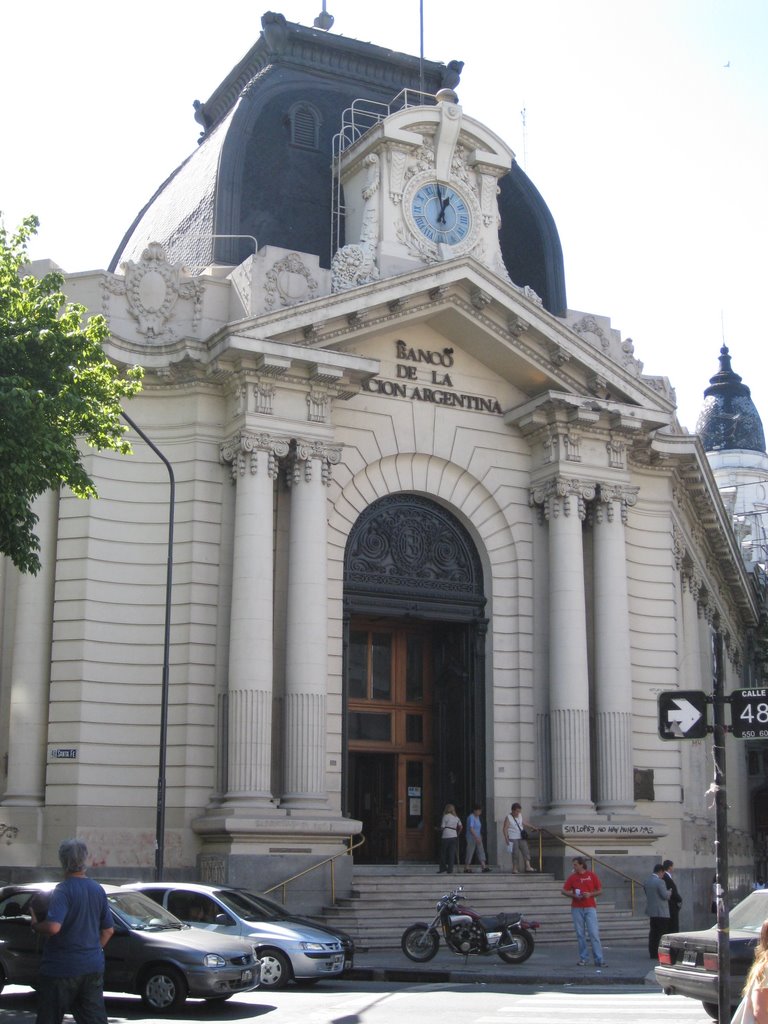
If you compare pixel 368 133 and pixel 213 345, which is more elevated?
pixel 368 133

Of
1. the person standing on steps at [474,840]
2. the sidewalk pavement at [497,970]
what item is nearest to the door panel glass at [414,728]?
the person standing on steps at [474,840]

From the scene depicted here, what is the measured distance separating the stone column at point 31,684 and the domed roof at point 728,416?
7040cm

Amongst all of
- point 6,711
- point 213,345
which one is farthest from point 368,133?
point 6,711

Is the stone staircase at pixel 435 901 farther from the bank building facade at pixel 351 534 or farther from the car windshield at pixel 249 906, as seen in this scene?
the car windshield at pixel 249 906

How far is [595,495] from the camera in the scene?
1304 inches

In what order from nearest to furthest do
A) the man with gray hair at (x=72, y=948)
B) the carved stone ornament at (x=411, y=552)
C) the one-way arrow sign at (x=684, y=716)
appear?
1. the man with gray hair at (x=72, y=948)
2. the one-way arrow sign at (x=684, y=716)
3. the carved stone ornament at (x=411, y=552)

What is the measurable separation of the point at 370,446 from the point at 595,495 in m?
5.66

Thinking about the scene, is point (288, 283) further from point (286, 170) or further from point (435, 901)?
point (435, 901)

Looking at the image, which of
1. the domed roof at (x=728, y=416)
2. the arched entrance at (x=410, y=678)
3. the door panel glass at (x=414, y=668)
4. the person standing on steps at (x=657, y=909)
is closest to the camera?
the person standing on steps at (x=657, y=909)

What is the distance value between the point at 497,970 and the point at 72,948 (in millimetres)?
12011

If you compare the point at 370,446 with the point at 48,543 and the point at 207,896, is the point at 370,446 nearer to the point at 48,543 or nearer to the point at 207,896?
the point at 48,543

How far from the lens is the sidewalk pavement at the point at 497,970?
21250mm

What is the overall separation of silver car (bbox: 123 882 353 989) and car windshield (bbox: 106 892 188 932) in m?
1.10

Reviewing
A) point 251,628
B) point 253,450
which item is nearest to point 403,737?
point 251,628
